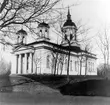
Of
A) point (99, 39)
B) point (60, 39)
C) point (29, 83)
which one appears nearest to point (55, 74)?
point (29, 83)

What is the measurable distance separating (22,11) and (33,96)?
1846mm

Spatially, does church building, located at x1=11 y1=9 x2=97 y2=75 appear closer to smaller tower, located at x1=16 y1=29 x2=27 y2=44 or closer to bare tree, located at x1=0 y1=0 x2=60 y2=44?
smaller tower, located at x1=16 y1=29 x2=27 y2=44

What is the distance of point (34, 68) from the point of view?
4754 mm

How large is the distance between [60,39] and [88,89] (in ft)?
4.83

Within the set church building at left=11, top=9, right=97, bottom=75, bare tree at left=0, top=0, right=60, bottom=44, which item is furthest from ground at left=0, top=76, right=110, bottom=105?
bare tree at left=0, top=0, right=60, bottom=44

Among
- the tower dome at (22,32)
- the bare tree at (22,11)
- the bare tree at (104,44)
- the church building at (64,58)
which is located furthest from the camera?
the church building at (64,58)

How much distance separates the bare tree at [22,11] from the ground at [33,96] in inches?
49.3

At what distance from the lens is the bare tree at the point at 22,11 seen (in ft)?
9.52

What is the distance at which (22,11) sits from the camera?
3027 millimetres

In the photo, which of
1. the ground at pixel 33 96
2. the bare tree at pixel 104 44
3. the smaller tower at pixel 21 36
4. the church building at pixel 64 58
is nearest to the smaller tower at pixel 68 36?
the church building at pixel 64 58

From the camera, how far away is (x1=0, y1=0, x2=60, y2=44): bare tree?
2.90 m

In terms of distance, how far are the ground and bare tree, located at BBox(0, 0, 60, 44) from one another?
1252 millimetres

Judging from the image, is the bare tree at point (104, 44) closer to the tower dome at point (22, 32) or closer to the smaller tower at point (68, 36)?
the smaller tower at point (68, 36)

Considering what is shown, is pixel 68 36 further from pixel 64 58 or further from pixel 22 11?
pixel 22 11
